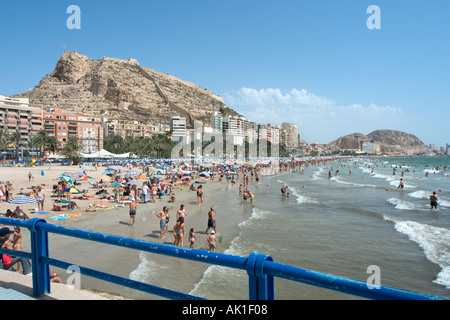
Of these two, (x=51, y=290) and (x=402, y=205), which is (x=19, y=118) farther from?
(x=51, y=290)

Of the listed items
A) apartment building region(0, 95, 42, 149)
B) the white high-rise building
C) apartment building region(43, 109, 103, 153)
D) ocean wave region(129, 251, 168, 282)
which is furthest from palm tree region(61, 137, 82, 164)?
the white high-rise building

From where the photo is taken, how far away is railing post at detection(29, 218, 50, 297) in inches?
112

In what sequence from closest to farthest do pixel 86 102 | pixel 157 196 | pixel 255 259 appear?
pixel 255 259
pixel 157 196
pixel 86 102

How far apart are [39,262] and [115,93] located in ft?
422

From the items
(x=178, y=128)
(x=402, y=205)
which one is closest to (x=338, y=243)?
(x=402, y=205)

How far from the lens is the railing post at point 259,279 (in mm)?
1868

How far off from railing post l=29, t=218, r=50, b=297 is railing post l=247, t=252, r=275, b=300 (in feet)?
6.91

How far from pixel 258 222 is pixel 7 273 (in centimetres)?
1308

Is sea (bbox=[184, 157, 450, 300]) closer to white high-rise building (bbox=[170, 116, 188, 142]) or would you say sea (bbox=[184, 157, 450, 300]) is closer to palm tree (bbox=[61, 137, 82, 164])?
palm tree (bbox=[61, 137, 82, 164])

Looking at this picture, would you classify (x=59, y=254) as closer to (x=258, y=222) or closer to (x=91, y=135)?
(x=258, y=222)

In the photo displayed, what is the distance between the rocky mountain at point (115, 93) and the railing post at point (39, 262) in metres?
114

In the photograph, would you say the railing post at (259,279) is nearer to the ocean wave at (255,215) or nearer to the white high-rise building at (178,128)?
the ocean wave at (255,215)
